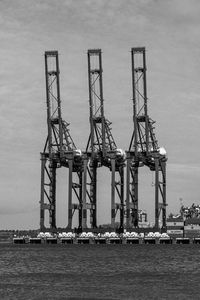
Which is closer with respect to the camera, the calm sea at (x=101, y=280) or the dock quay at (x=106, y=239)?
the calm sea at (x=101, y=280)

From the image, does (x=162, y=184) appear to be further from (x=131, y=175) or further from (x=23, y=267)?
(x=23, y=267)

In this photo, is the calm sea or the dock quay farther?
the dock quay

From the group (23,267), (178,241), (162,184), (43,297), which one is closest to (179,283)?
(43,297)

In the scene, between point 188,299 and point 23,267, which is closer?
point 188,299

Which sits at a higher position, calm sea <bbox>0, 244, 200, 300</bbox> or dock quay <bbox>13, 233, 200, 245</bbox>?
dock quay <bbox>13, 233, 200, 245</bbox>

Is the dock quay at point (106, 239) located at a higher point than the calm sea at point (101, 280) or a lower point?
higher

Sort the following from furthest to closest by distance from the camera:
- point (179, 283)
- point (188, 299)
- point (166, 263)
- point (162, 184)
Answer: point (162, 184)
point (166, 263)
point (179, 283)
point (188, 299)

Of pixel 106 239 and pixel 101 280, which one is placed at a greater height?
pixel 106 239

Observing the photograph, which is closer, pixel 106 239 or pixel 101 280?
pixel 101 280

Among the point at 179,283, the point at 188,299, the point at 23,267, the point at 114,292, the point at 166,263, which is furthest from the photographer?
the point at 166,263

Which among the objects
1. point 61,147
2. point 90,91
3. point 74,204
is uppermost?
point 90,91

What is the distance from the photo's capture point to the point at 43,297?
56.4 meters

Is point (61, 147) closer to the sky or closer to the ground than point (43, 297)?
closer to the sky

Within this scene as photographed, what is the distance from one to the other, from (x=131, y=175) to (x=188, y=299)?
366ft
